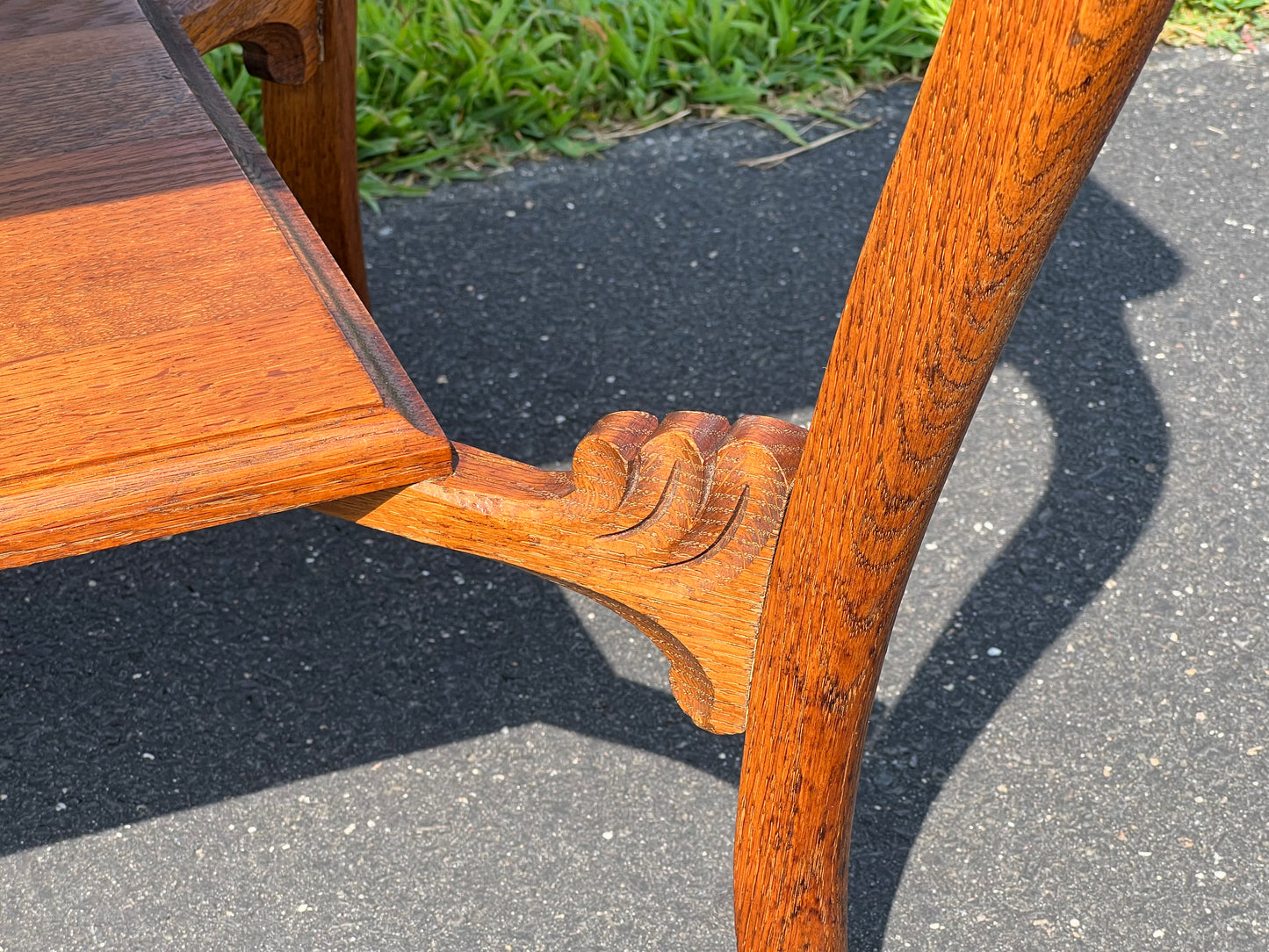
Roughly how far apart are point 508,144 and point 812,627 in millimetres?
1816

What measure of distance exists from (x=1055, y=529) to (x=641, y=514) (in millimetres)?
1026

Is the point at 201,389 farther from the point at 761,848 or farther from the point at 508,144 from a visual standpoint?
the point at 508,144

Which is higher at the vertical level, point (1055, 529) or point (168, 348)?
point (168, 348)

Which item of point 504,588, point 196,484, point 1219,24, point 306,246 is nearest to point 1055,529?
point 504,588

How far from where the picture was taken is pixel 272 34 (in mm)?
1426

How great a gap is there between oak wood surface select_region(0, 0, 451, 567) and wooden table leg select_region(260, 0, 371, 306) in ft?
2.15

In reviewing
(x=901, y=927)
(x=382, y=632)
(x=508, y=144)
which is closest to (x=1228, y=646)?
(x=901, y=927)

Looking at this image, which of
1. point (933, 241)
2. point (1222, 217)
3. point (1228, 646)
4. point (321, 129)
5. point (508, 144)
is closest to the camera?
point (933, 241)

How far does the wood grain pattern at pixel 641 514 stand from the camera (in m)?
0.71

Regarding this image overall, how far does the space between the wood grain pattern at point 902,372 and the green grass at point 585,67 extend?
168 centimetres

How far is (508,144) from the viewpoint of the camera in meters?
2.37

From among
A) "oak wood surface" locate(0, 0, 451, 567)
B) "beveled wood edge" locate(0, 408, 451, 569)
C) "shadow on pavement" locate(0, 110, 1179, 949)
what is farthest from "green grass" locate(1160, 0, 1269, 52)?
"beveled wood edge" locate(0, 408, 451, 569)

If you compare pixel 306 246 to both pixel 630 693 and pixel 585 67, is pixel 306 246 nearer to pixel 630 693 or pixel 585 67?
pixel 630 693

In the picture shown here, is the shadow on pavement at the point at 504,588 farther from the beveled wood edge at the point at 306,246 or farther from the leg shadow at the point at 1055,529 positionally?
the beveled wood edge at the point at 306,246
